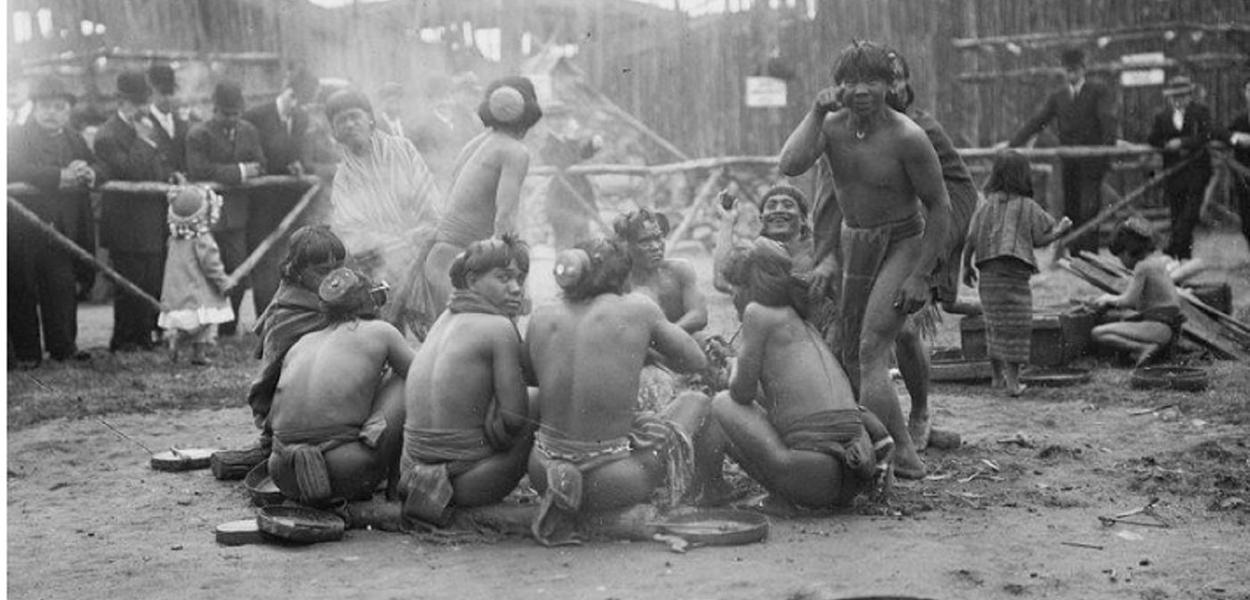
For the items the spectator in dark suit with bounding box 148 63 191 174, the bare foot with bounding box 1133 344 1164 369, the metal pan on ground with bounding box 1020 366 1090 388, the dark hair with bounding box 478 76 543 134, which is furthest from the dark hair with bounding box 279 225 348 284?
the bare foot with bounding box 1133 344 1164 369

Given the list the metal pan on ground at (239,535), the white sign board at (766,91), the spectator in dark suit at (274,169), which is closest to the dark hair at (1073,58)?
Result: the white sign board at (766,91)

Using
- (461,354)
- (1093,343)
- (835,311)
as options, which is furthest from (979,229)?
(461,354)

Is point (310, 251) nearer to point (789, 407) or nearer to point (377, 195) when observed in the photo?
point (377, 195)

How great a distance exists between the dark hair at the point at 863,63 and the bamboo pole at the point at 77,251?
17.5 ft

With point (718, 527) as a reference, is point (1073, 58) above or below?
above

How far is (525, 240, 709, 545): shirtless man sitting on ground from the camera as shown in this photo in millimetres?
4945

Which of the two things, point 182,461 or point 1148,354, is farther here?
point 1148,354

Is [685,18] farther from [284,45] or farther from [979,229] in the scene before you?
[979,229]

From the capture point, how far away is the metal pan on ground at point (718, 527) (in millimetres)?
4812

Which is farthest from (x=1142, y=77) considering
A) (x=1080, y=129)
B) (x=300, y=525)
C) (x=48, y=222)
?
(x=300, y=525)

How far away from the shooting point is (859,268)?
594 cm

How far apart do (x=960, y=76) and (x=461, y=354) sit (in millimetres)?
12452

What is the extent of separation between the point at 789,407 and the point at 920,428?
141 centimetres

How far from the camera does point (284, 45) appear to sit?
1417 cm
